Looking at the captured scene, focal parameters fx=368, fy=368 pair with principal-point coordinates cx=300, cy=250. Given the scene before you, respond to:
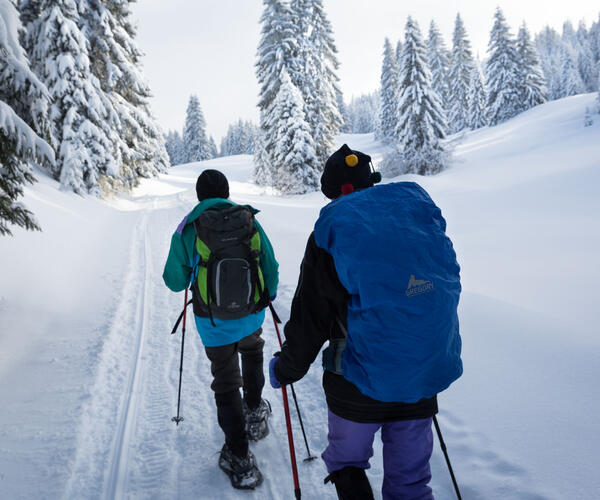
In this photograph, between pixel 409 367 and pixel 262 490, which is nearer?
pixel 409 367

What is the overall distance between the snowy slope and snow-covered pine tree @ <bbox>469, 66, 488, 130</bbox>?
42.8 m

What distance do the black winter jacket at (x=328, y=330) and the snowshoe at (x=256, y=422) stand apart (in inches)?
69.7

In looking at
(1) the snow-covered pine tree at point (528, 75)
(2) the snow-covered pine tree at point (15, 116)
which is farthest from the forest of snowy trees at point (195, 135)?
(2) the snow-covered pine tree at point (15, 116)

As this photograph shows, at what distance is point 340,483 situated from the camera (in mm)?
1784

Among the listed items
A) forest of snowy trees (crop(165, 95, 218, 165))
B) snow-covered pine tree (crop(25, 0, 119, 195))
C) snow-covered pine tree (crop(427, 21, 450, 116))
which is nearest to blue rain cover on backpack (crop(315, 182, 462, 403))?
snow-covered pine tree (crop(25, 0, 119, 195))

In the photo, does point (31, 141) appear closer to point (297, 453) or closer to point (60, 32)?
point (297, 453)

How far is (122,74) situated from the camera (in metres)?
18.7

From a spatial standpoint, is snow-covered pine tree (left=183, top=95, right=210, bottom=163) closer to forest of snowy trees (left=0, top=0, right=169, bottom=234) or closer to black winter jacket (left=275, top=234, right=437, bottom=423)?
forest of snowy trees (left=0, top=0, right=169, bottom=234)

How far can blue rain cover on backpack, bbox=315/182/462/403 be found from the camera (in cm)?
155

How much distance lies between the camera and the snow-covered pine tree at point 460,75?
1781 inches

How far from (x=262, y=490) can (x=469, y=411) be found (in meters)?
1.91

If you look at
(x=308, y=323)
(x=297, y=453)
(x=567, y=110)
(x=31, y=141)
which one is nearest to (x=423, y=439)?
(x=308, y=323)

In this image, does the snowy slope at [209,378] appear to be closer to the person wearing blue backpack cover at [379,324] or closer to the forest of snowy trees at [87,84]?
the person wearing blue backpack cover at [379,324]

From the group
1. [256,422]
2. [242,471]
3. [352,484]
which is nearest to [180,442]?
[256,422]
